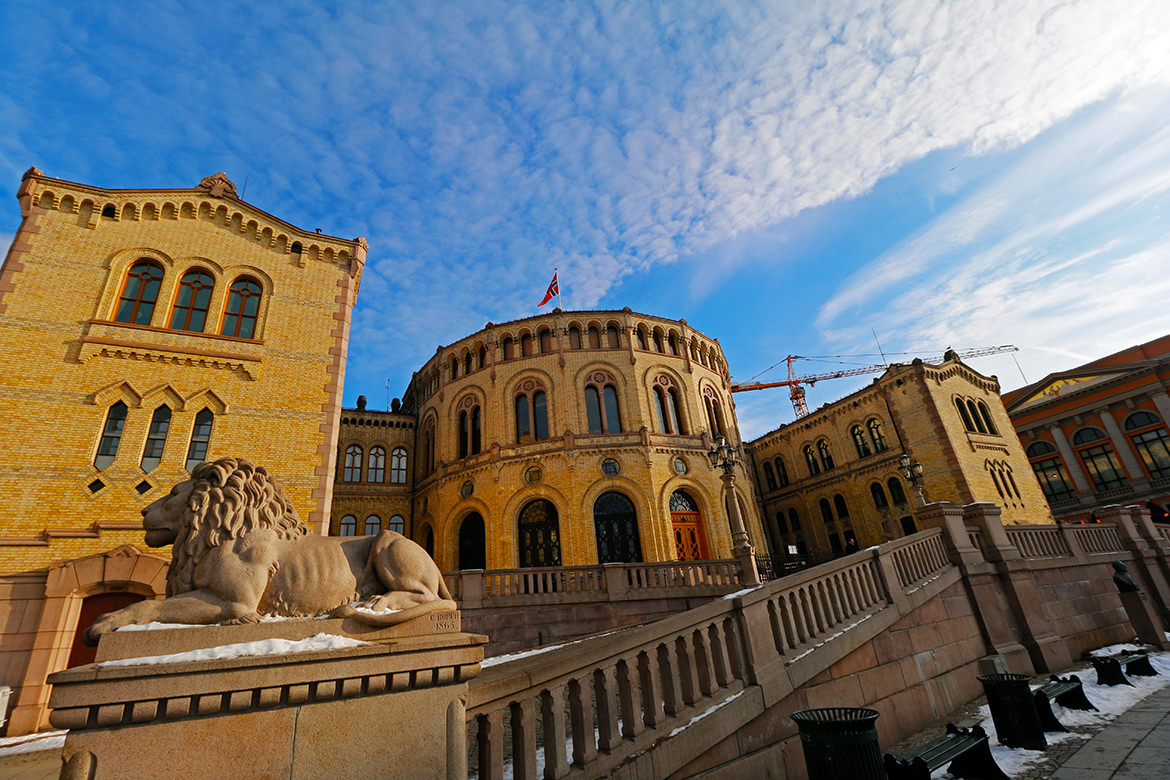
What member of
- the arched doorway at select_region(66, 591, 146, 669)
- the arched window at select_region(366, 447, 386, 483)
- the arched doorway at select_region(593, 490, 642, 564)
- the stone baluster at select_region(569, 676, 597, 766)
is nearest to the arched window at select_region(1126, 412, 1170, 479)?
the arched doorway at select_region(593, 490, 642, 564)

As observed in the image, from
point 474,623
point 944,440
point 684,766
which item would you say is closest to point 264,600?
point 684,766

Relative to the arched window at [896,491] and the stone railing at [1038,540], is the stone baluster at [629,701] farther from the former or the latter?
the arched window at [896,491]

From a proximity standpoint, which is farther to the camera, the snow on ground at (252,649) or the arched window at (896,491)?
the arched window at (896,491)

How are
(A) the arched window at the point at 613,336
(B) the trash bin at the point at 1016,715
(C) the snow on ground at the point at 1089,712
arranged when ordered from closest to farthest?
(C) the snow on ground at the point at 1089,712 < (B) the trash bin at the point at 1016,715 < (A) the arched window at the point at 613,336

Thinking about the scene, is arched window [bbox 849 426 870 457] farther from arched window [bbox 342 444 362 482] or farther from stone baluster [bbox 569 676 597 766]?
stone baluster [bbox 569 676 597 766]

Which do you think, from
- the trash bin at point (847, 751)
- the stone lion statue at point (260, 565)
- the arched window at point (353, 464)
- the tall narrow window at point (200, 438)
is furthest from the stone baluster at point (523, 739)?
the arched window at point (353, 464)

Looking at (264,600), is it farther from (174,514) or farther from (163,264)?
(163,264)

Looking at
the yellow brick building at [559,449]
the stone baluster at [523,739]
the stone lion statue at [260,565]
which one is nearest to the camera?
the stone lion statue at [260,565]

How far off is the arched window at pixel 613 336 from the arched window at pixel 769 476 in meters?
18.6

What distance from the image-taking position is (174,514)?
154 inches

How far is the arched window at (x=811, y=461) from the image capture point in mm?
34219

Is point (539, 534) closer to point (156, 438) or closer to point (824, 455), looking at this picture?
point (156, 438)

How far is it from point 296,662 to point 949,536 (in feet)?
38.3

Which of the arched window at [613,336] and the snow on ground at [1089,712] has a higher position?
the arched window at [613,336]
